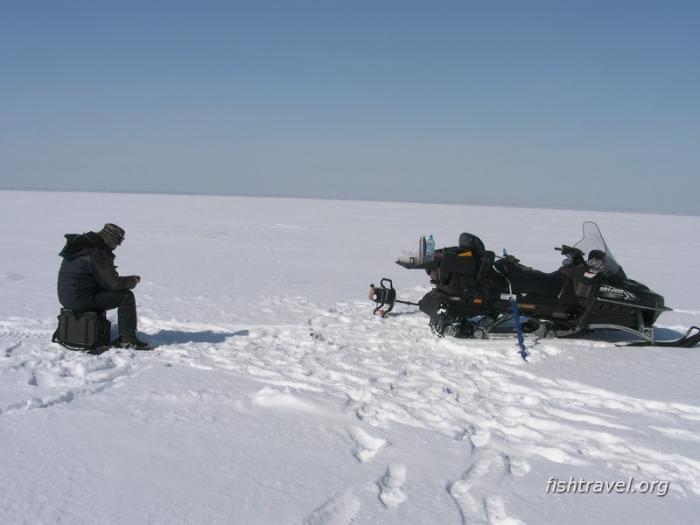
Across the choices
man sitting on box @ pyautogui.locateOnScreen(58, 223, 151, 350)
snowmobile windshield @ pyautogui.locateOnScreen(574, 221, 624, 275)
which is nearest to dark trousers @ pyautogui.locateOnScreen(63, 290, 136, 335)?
man sitting on box @ pyautogui.locateOnScreen(58, 223, 151, 350)

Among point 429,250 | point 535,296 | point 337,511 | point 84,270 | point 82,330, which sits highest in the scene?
point 429,250

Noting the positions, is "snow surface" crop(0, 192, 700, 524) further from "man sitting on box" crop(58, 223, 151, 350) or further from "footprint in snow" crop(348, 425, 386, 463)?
"man sitting on box" crop(58, 223, 151, 350)

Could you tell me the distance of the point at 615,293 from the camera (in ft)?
19.3

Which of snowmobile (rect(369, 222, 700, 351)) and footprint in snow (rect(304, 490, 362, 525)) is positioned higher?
snowmobile (rect(369, 222, 700, 351))

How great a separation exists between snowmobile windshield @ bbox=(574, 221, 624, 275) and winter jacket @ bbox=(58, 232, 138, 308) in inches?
178

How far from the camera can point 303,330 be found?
19.9ft

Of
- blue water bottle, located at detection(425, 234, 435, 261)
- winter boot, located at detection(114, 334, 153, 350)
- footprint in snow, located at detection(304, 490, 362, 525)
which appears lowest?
footprint in snow, located at detection(304, 490, 362, 525)

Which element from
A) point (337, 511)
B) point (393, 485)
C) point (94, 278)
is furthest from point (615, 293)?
point (94, 278)

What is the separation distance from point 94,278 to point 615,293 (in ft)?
16.3

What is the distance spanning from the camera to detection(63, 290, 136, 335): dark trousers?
4996mm

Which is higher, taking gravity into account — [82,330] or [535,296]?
[535,296]

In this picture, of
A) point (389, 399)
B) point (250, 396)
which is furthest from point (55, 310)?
point (389, 399)

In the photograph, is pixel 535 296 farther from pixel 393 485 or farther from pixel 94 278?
pixel 94 278

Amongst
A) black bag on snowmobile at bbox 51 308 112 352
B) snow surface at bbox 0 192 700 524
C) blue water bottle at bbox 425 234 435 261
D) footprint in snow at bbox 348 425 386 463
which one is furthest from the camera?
blue water bottle at bbox 425 234 435 261
